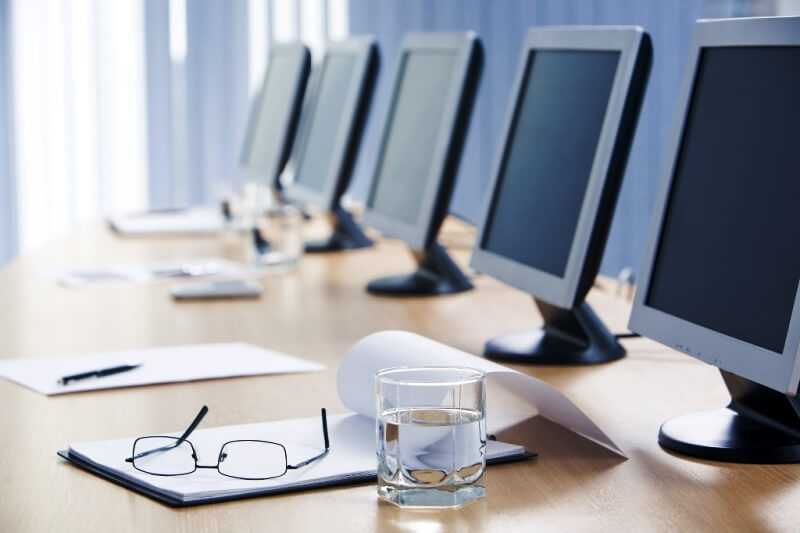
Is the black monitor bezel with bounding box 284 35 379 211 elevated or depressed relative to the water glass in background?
elevated

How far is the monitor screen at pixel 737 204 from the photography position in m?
1.06

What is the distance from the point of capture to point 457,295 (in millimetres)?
2102

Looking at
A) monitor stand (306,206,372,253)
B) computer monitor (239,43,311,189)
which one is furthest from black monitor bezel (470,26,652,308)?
computer monitor (239,43,311,189)

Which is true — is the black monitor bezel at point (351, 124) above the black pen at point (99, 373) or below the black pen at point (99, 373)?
above

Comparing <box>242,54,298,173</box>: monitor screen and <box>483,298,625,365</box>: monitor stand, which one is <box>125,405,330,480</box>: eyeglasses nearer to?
<box>483,298,625,365</box>: monitor stand

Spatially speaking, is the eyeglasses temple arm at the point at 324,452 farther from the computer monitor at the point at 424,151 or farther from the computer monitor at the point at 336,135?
the computer monitor at the point at 336,135

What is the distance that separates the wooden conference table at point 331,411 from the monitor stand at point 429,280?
4 centimetres

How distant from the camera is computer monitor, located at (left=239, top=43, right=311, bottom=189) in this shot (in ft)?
10.1

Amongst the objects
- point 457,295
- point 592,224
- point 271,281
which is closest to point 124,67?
point 271,281

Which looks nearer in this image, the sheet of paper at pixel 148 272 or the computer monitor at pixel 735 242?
the computer monitor at pixel 735 242

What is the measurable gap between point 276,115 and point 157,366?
5.92 feet

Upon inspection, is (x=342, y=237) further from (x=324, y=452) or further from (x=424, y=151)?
(x=324, y=452)

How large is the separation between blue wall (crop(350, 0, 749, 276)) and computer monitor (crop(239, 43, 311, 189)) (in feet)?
1.01

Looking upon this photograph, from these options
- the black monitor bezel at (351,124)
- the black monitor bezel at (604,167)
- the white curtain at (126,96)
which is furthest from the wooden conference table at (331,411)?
the white curtain at (126,96)
